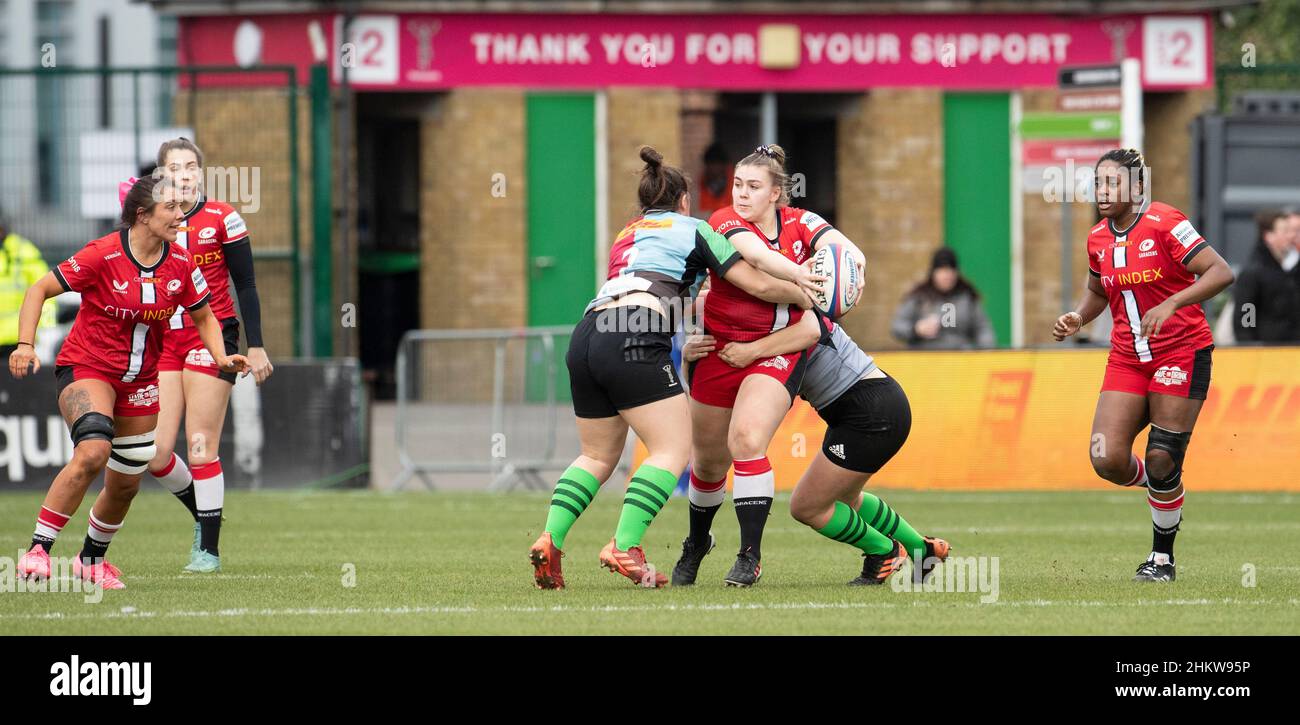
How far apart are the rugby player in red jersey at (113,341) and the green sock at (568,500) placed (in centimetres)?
212

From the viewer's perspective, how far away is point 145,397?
9.90 m

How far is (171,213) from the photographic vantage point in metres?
9.70

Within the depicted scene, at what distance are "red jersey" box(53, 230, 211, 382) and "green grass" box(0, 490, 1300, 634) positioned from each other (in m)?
1.11

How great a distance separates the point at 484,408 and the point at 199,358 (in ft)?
26.1

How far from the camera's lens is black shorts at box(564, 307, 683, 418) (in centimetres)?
905

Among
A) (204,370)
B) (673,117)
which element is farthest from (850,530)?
(673,117)

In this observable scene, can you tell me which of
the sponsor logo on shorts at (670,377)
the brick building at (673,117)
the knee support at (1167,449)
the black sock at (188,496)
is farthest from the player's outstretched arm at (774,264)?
the brick building at (673,117)

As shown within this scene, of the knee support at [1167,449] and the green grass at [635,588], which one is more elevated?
the knee support at [1167,449]

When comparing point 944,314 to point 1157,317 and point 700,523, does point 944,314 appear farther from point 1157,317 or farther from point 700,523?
point 700,523

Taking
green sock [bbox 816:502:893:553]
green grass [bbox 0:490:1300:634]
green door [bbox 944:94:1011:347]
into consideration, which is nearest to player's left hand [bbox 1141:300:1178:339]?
green grass [bbox 0:490:1300:634]

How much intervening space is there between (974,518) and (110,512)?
6654 millimetres

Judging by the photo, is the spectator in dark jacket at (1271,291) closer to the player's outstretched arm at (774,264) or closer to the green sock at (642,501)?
the player's outstretched arm at (774,264)

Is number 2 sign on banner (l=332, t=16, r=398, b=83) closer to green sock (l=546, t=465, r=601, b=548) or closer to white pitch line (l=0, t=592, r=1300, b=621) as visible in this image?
green sock (l=546, t=465, r=601, b=548)

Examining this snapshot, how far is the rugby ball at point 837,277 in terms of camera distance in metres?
9.30
